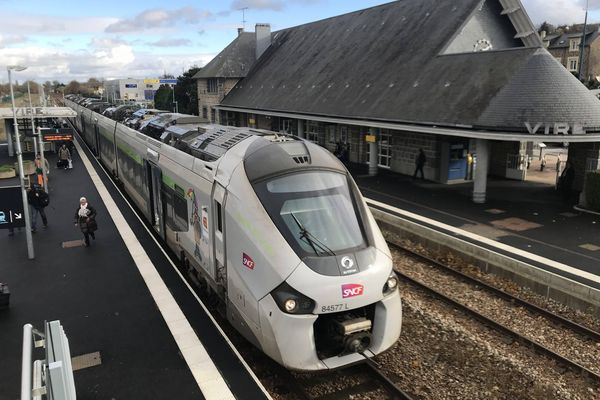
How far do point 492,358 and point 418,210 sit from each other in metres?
9.89

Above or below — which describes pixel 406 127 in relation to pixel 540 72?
below

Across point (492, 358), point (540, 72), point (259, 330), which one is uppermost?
point (540, 72)

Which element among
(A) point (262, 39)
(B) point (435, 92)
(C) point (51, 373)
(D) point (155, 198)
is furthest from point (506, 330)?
(A) point (262, 39)

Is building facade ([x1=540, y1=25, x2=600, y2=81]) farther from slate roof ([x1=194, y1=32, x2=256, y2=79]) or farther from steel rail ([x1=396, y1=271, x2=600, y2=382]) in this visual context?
steel rail ([x1=396, y1=271, x2=600, y2=382])

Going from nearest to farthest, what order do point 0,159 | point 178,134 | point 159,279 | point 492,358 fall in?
point 492,358 < point 159,279 < point 178,134 < point 0,159

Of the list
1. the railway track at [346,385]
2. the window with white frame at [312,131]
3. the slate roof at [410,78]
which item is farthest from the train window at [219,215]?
the window with white frame at [312,131]

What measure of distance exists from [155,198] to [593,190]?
14779mm

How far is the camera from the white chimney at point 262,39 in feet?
147

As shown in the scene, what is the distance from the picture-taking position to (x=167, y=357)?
7422 mm

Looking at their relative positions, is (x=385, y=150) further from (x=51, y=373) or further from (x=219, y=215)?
(x=51, y=373)

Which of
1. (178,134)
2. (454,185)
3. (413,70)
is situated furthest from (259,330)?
(413,70)

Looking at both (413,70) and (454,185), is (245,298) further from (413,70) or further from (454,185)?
(413,70)

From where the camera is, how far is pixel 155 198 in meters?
13.4

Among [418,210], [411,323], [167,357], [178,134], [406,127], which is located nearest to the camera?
[167,357]
